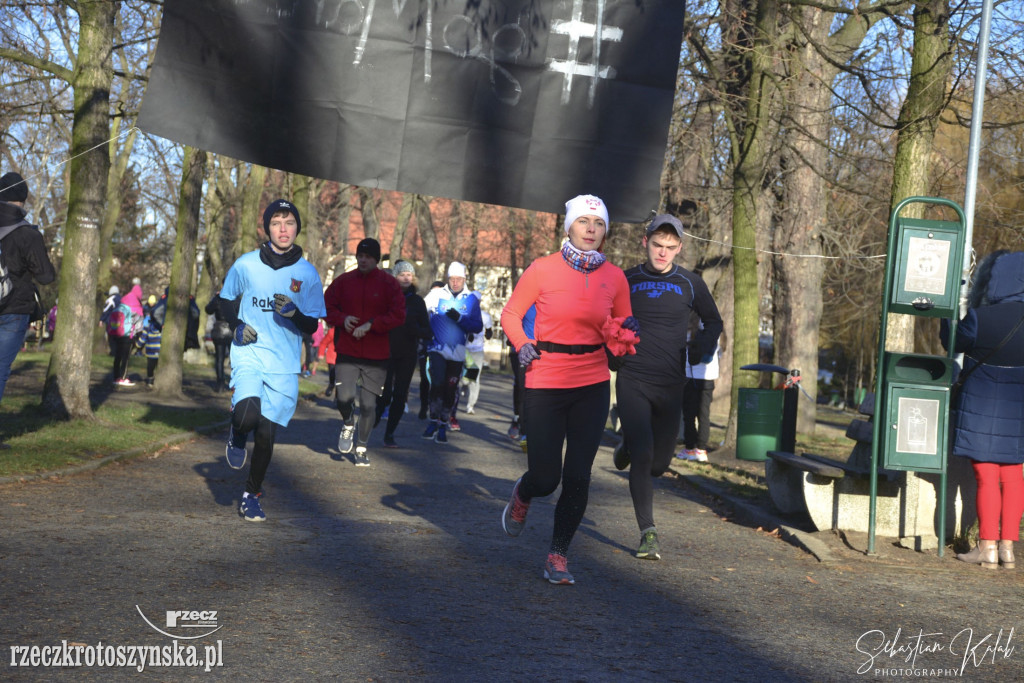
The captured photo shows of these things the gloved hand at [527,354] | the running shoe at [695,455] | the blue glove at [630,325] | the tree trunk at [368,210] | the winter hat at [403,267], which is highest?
the tree trunk at [368,210]

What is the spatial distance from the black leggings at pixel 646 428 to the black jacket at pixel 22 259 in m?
5.20

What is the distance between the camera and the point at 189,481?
32.2 ft

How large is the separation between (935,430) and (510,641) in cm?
426

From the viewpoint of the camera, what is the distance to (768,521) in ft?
30.9

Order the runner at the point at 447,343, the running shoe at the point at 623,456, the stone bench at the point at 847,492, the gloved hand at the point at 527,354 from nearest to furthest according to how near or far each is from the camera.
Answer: the gloved hand at the point at 527,354, the running shoe at the point at 623,456, the stone bench at the point at 847,492, the runner at the point at 447,343

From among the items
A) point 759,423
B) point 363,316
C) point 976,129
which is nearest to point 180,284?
point 363,316

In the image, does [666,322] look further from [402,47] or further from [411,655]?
[411,655]

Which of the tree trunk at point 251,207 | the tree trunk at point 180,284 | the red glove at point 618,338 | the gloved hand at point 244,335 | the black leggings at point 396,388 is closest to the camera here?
the red glove at point 618,338

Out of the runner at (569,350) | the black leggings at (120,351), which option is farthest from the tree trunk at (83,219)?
the black leggings at (120,351)

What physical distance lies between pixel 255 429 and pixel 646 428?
2.67m

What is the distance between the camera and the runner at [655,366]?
755 centimetres

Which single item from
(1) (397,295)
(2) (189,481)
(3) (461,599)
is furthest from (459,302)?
(3) (461,599)

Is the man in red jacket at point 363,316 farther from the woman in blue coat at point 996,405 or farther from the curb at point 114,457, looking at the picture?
the woman in blue coat at point 996,405

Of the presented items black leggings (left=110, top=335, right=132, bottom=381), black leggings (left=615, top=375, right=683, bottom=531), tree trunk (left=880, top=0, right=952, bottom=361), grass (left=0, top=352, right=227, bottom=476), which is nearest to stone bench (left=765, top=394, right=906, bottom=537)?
black leggings (left=615, top=375, right=683, bottom=531)
